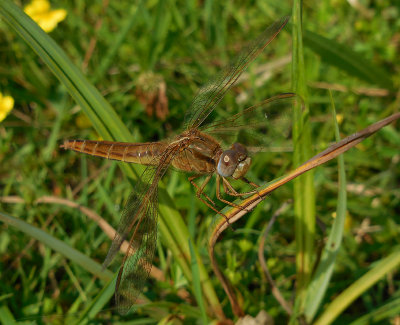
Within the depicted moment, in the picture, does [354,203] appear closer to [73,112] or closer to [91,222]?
[91,222]

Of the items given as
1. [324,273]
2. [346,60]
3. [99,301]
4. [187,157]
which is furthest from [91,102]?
[346,60]

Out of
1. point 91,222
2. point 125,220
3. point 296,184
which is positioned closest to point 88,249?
point 91,222

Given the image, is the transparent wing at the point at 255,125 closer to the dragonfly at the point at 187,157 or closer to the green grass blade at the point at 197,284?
the dragonfly at the point at 187,157

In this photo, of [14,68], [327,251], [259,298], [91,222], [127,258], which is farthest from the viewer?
[14,68]

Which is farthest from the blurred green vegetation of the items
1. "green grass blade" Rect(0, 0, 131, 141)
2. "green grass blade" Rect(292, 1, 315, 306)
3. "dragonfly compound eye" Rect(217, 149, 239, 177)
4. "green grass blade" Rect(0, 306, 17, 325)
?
"green grass blade" Rect(0, 0, 131, 141)

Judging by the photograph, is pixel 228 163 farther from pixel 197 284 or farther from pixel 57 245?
pixel 57 245

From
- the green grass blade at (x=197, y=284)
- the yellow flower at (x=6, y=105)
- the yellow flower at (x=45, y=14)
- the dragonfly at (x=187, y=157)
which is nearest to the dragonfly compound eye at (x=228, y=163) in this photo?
the dragonfly at (x=187, y=157)
